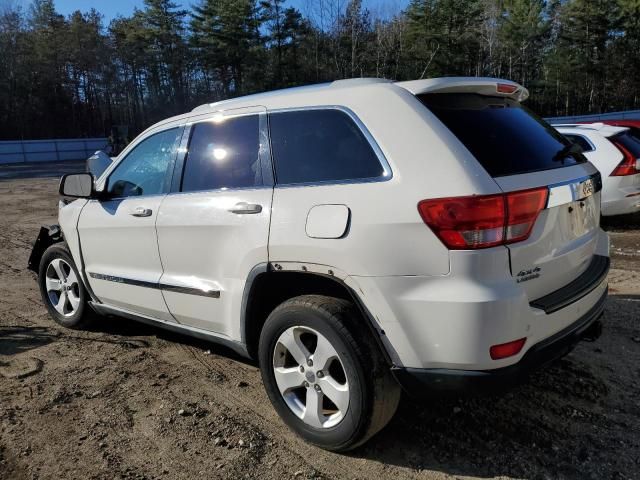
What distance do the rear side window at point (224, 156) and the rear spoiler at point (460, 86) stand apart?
95 centimetres

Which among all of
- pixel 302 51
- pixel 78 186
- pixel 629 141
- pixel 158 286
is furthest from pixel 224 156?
pixel 302 51

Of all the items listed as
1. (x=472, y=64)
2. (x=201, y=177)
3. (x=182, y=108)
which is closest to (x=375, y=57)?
(x=472, y=64)

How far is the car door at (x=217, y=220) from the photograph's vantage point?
3.04 m

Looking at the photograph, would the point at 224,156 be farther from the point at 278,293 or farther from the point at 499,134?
the point at 499,134

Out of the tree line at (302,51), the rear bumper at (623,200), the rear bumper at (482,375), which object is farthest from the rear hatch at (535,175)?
the tree line at (302,51)

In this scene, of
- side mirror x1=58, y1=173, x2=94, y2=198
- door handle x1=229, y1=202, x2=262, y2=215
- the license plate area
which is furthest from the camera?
side mirror x1=58, y1=173, x2=94, y2=198

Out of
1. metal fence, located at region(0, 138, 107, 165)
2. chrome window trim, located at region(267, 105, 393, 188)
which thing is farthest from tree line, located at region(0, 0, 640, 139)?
chrome window trim, located at region(267, 105, 393, 188)

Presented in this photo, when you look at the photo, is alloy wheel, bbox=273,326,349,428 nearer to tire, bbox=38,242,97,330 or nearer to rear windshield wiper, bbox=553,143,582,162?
rear windshield wiper, bbox=553,143,582,162

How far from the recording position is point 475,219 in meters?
2.31

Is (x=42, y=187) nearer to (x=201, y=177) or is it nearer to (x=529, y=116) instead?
(x=201, y=177)

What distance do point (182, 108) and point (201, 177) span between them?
58.5m

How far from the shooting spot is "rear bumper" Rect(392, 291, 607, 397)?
2.38 metres

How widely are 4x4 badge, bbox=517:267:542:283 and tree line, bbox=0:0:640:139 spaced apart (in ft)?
150

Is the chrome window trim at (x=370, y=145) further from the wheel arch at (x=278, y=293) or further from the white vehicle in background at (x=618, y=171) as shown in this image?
the white vehicle in background at (x=618, y=171)
